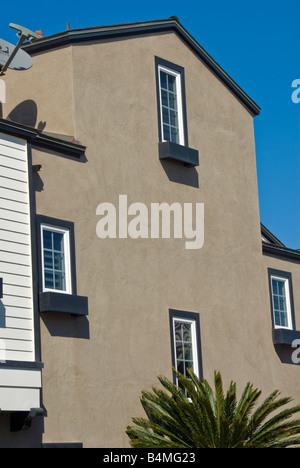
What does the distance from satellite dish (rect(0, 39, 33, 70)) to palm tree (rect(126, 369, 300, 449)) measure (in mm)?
6278

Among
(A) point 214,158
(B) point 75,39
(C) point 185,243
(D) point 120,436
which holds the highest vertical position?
(B) point 75,39

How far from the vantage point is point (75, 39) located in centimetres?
1706

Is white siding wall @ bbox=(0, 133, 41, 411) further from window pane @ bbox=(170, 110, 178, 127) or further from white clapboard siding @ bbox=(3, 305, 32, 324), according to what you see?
window pane @ bbox=(170, 110, 178, 127)

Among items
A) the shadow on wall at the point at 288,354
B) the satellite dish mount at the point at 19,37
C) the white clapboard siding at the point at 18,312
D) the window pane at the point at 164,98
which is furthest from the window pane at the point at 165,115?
the white clapboard siding at the point at 18,312

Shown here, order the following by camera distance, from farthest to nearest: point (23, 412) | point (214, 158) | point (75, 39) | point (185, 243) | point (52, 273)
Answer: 1. point (214, 158)
2. point (185, 243)
3. point (75, 39)
4. point (52, 273)
5. point (23, 412)

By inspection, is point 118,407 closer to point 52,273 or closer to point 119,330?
point 119,330

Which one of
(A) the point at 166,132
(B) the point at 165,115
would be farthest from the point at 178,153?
(B) the point at 165,115

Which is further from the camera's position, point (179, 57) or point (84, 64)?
point (179, 57)

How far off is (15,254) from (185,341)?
4.74 m

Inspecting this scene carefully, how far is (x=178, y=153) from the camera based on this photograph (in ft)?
59.8

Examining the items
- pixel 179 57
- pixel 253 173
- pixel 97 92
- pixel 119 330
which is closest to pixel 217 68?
pixel 179 57

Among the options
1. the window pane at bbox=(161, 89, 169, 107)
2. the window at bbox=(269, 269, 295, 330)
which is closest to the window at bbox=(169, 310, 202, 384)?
the window at bbox=(269, 269, 295, 330)

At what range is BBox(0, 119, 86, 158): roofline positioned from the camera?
1479 cm

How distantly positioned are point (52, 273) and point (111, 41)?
17.1 ft
